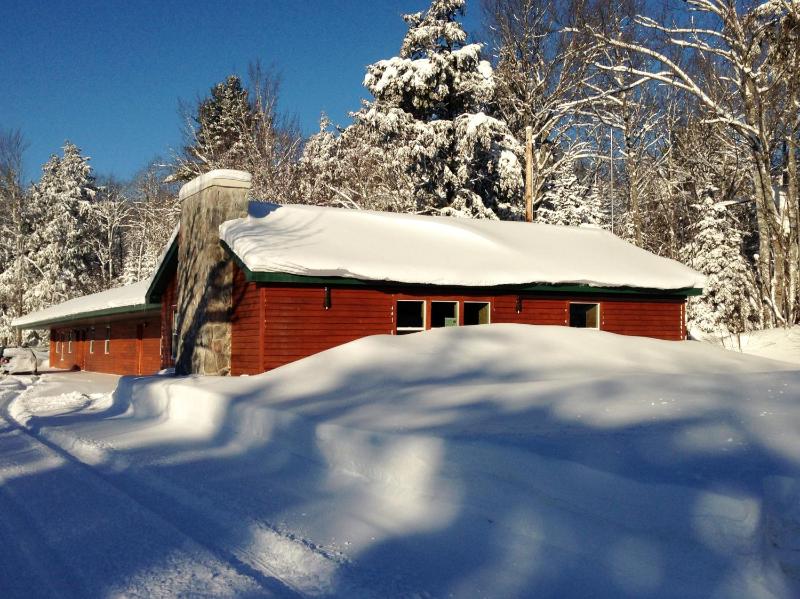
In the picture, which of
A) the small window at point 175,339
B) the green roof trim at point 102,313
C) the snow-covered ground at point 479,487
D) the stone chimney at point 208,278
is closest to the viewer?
the snow-covered ground at point 479,487

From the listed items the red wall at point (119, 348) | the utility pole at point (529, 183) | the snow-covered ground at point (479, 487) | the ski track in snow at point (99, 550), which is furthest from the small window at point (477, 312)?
the red wall at point (119, 348)

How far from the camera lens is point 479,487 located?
5.88 m

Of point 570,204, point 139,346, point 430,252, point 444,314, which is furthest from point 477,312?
point 570,204

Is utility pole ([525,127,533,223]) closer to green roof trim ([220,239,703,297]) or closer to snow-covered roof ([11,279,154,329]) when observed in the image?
green roof trim ([220,239,703,297])

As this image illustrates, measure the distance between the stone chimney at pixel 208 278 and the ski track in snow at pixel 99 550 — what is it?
317 inches

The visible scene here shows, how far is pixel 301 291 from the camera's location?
48.8 ft

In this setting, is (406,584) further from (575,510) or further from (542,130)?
(542,130)

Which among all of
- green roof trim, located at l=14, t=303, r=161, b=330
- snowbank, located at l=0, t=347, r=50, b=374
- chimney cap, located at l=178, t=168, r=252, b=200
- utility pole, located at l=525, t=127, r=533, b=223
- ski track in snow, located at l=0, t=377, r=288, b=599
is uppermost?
utility pole, located at l=525, t=127, r=533, b=223

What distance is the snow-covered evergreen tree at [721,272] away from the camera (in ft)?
112

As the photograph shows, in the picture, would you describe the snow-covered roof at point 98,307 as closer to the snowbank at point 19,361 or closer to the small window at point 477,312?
the snowbank at point 19,361

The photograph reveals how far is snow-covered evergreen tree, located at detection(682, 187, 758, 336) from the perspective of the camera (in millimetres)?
34094

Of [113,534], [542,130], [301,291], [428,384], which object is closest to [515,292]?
[301,291]

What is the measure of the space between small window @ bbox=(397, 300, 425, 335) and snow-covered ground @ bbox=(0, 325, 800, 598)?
637cm

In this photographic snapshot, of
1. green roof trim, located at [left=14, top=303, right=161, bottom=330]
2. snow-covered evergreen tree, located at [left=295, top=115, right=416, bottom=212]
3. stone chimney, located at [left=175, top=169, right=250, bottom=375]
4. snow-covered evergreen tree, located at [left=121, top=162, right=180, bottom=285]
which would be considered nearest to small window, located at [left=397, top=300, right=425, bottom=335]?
stone chimney, located at [left=175, top=169, right=250, bottom=375]
